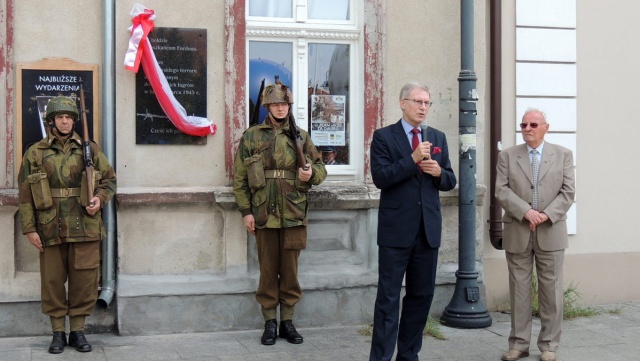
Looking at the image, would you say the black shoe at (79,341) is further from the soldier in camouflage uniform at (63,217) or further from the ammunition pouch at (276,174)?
the ammunition pouch at (276,174)

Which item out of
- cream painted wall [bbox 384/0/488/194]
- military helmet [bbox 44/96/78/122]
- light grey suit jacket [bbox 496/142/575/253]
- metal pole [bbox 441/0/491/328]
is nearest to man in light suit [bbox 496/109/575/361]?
light grey suit jacket [bbox 496/142/575/253]

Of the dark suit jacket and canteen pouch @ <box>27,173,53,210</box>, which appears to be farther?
canteen pouch @ <box>27,173,53,210</box>

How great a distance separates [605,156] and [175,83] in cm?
457

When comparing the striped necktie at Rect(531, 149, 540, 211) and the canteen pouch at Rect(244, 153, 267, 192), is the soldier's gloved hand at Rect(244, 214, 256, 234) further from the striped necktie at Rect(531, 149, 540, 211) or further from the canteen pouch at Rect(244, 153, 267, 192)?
the striped necktie at Rect(531, 149, 540, 211)

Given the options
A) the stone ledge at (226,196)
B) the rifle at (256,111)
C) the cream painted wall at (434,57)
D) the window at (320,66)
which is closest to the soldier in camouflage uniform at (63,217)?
the stone ledge at (226,196)

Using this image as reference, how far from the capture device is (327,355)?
281 inches

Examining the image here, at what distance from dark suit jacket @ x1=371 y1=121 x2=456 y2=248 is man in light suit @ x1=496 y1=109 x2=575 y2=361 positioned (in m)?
0.89

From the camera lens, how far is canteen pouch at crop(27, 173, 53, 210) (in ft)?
22.6

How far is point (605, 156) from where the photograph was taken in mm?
9383

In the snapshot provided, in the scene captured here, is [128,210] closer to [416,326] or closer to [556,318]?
[416,326]

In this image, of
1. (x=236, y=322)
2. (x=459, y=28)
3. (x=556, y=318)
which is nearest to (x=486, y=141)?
(x=459, y=28)

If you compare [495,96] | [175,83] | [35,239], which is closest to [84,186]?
[35,239]

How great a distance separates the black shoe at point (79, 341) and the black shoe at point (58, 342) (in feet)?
0.18

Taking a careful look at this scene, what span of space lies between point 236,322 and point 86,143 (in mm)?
2096
